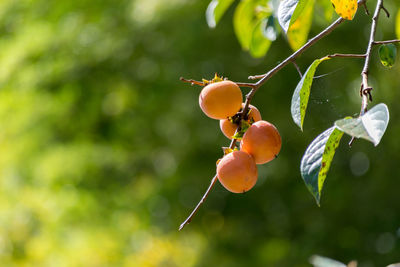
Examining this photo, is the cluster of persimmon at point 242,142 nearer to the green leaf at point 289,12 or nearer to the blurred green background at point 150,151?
the green leaf at point 289,12

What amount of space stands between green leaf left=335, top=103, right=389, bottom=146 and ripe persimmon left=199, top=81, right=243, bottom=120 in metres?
0.12

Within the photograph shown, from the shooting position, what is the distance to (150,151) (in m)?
2.67

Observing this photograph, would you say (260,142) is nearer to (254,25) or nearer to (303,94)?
(303,94)

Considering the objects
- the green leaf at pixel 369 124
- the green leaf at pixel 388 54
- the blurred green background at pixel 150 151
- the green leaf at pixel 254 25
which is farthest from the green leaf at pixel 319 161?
the blurred green background at pixel 150 151

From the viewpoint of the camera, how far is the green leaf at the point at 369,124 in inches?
14.0

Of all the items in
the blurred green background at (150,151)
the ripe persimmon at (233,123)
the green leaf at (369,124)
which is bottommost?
the blurred green background at (150,151)

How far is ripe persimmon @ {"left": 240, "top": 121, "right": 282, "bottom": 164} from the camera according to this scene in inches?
18.2

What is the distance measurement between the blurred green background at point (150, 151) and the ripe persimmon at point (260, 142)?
5.75 ft

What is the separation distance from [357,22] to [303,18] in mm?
1684

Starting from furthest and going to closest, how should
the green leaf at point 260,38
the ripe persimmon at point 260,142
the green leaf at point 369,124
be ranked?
the green leaf at point 260,38 < the ripe persimmon at point 260,142 < the green leaf at point 369,124

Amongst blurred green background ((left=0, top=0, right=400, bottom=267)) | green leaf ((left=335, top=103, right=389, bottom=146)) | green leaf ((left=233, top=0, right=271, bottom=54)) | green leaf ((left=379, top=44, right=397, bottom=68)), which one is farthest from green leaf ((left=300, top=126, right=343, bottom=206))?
blurred green background ((left=0, top=0, right=400, bottom=267))

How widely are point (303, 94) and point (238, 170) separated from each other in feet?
0.28

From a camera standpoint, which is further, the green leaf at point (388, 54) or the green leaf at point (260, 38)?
the green leaf at point (260, 38)

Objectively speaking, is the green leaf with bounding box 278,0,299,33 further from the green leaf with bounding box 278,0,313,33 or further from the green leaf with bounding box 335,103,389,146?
the green leaf with bounding box 335,103,389,146
